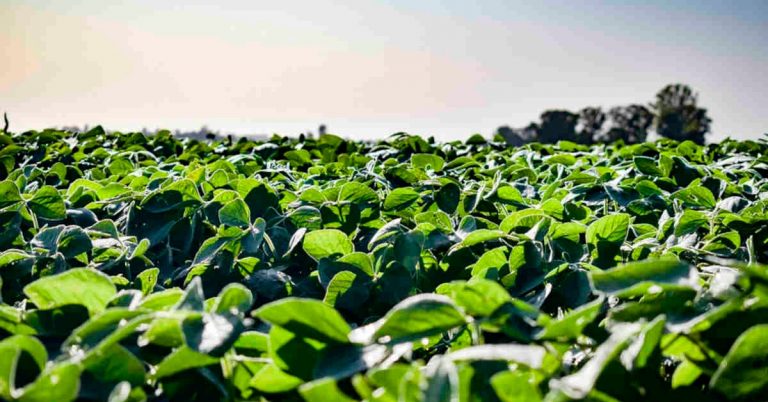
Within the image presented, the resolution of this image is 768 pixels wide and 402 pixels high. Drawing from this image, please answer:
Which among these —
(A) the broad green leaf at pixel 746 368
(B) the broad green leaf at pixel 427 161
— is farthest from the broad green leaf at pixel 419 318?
(B) the broad green leaf at pixel 427 161

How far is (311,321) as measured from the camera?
2.70ft

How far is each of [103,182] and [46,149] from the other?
1.85 meters

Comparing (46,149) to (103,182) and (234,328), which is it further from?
(234,328)

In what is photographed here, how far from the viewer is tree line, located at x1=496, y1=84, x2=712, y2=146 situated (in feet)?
230

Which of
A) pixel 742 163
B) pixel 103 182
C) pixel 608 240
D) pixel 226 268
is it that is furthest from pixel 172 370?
Result: pixel 742 163

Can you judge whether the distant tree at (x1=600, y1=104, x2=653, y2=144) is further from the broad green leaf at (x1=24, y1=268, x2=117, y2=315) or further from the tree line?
the broad green leaf at (x1=24, y1=268, x2=117, y2=315)

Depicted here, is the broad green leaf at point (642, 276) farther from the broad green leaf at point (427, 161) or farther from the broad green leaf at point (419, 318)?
the broad green leaf at point (427, 161)

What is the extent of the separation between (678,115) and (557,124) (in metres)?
17.2

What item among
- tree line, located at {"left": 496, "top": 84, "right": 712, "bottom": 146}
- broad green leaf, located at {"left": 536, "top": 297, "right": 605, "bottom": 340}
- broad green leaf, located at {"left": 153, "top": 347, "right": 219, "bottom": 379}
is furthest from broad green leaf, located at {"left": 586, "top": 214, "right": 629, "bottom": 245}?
tree line, located at {"left": 496, "top": 84, "right": 712, "bottom": 146}

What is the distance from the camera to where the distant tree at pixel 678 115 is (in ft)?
242

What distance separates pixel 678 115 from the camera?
77.8 metres

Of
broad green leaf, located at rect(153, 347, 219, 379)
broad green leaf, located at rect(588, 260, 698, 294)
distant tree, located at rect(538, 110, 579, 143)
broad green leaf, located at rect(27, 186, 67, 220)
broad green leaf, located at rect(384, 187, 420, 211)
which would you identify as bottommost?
distant tree, located at rect(538, 110, 579, 143)

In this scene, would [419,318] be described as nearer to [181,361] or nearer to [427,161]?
[181,361]

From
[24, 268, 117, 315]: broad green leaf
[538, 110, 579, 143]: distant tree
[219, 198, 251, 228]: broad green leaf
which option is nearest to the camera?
[24, 268, 117, 315]: broad green leaf
